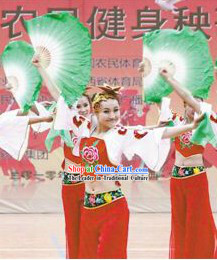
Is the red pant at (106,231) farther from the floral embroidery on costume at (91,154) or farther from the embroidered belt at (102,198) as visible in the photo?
the floral embroidery on costume at (91,154)

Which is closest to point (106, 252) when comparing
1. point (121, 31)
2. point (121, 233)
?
point (121, 233)

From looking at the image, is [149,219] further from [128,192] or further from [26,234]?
[26,234]

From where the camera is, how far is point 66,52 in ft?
14.3

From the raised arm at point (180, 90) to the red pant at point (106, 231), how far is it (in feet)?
1.98

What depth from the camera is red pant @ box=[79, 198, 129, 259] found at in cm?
383

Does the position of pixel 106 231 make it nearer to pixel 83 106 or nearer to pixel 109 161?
pixel 109 161

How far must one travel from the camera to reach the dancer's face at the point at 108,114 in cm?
398

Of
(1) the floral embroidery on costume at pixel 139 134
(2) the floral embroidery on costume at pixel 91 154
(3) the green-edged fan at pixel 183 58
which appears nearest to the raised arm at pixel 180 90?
(3) the green-edged fan at pixel 183 58

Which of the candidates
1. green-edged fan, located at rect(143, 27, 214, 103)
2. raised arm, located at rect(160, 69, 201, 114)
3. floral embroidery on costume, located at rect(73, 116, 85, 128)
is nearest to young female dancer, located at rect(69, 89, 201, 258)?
raised arm, located at rect(160, 69, 201, 114)

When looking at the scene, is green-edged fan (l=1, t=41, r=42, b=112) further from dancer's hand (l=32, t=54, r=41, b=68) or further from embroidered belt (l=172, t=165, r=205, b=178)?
embroidered belt (l=172, t=165, r=205, b=178)

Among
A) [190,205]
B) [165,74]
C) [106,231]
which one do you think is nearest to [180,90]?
[165,74]

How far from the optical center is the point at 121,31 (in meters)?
7.73

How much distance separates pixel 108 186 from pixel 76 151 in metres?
0.56

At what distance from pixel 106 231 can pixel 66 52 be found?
1.07m
